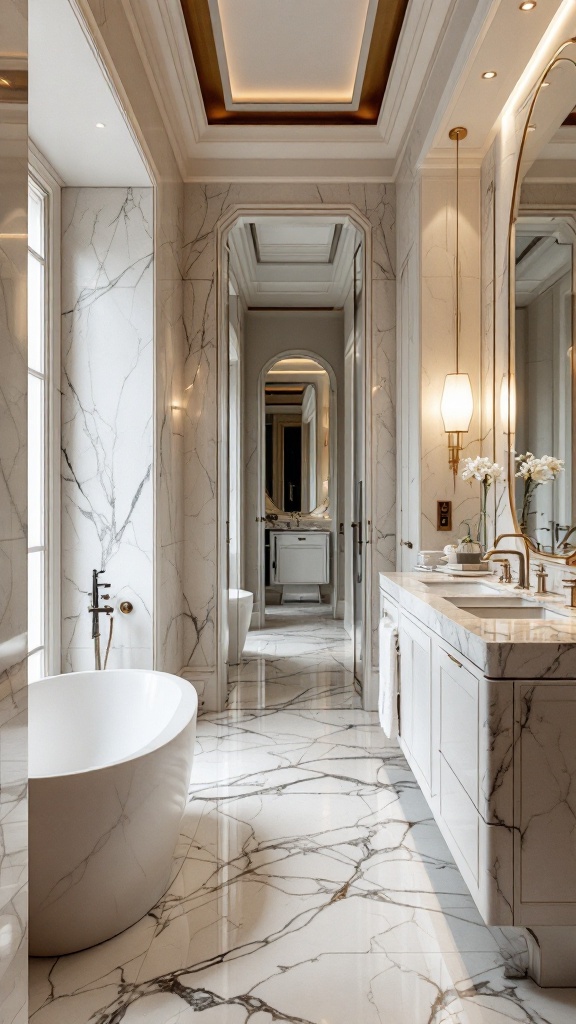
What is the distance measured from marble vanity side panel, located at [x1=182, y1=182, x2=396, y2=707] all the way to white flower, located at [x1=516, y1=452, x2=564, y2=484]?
4.36 feet

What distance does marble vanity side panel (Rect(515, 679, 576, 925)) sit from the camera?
4.61 feet

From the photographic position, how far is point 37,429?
9.09ft

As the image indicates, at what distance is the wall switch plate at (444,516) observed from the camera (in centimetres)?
314

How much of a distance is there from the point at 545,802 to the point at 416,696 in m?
0.84

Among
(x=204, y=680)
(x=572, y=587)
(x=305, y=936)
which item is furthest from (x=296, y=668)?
(x=572, y=587)

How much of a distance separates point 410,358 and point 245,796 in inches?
83.1

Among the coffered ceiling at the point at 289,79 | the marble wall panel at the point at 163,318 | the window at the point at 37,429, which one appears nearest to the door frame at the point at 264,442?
the marble wall panel at the point at 163,318

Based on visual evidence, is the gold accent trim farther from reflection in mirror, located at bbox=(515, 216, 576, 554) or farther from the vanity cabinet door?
the vanity cabinet door

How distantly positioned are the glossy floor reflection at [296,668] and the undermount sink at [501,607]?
1758 mm

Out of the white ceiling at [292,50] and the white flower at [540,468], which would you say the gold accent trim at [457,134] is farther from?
the white flower at [540,468]

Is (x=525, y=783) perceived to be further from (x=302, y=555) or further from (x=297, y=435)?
(x=297, y=435)

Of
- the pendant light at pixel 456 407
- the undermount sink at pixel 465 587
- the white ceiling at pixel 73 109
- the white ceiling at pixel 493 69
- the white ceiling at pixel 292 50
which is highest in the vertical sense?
the white ceiling at pixel 292 50

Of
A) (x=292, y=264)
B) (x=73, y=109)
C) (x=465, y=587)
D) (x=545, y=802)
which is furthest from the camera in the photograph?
(x=292, y=264)

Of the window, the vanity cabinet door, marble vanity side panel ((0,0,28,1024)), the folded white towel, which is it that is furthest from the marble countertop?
the window
